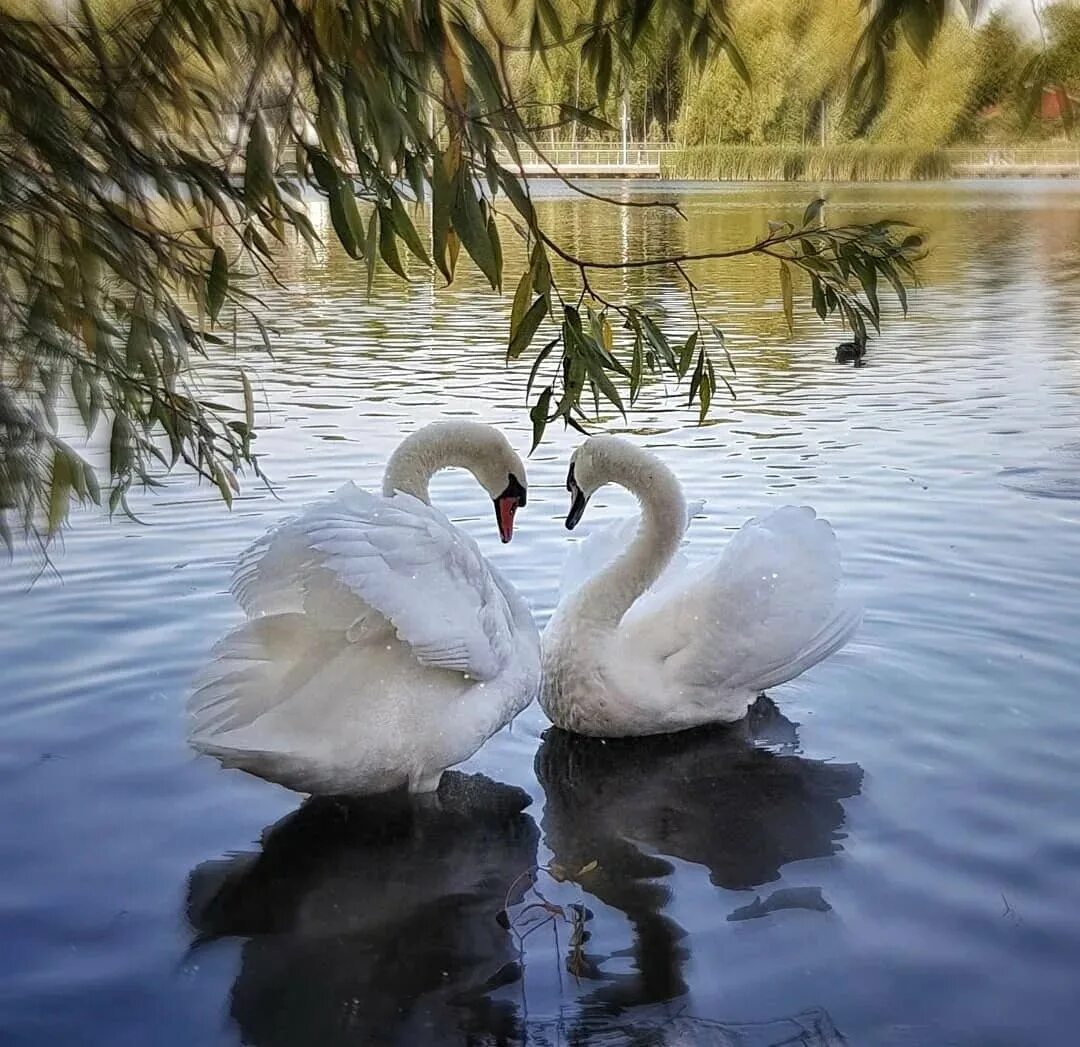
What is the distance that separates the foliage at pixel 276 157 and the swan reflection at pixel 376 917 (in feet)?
3.48

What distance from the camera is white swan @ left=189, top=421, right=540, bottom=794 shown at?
13.2 feet

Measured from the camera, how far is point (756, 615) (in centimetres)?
509

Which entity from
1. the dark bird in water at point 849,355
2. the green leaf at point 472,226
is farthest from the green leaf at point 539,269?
the dark bird in water at point 849,355

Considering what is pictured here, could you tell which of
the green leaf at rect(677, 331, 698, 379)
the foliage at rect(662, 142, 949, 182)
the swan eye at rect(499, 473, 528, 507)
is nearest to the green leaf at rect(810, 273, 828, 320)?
the green leaf at rect(677, 331, 698, 379)

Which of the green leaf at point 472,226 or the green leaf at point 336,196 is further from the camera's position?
the green leaf at point 336,196

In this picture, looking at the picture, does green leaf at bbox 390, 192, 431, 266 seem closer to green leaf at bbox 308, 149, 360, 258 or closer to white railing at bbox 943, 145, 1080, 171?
green leaf at bbox 308, 149, 360, 258

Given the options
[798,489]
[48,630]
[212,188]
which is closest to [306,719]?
[212,188]

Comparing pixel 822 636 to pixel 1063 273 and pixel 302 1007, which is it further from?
pixel 1063 273

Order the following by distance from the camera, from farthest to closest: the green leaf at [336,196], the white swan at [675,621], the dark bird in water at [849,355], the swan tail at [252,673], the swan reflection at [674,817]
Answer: the dark bird in water at [849,355] < the white swan at [675,621] < the swan tail at [252,673] < the swan reflection at [674,817] < the green leaf at [336,196]

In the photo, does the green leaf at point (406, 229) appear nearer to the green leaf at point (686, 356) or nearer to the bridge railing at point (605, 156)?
the green leaf at point (686, 356)

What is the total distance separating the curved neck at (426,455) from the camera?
202 inches

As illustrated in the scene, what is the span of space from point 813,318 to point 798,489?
9.01 meters

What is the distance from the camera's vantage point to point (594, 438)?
17.6 ft

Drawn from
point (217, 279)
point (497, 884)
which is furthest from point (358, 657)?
point (217, 279)
